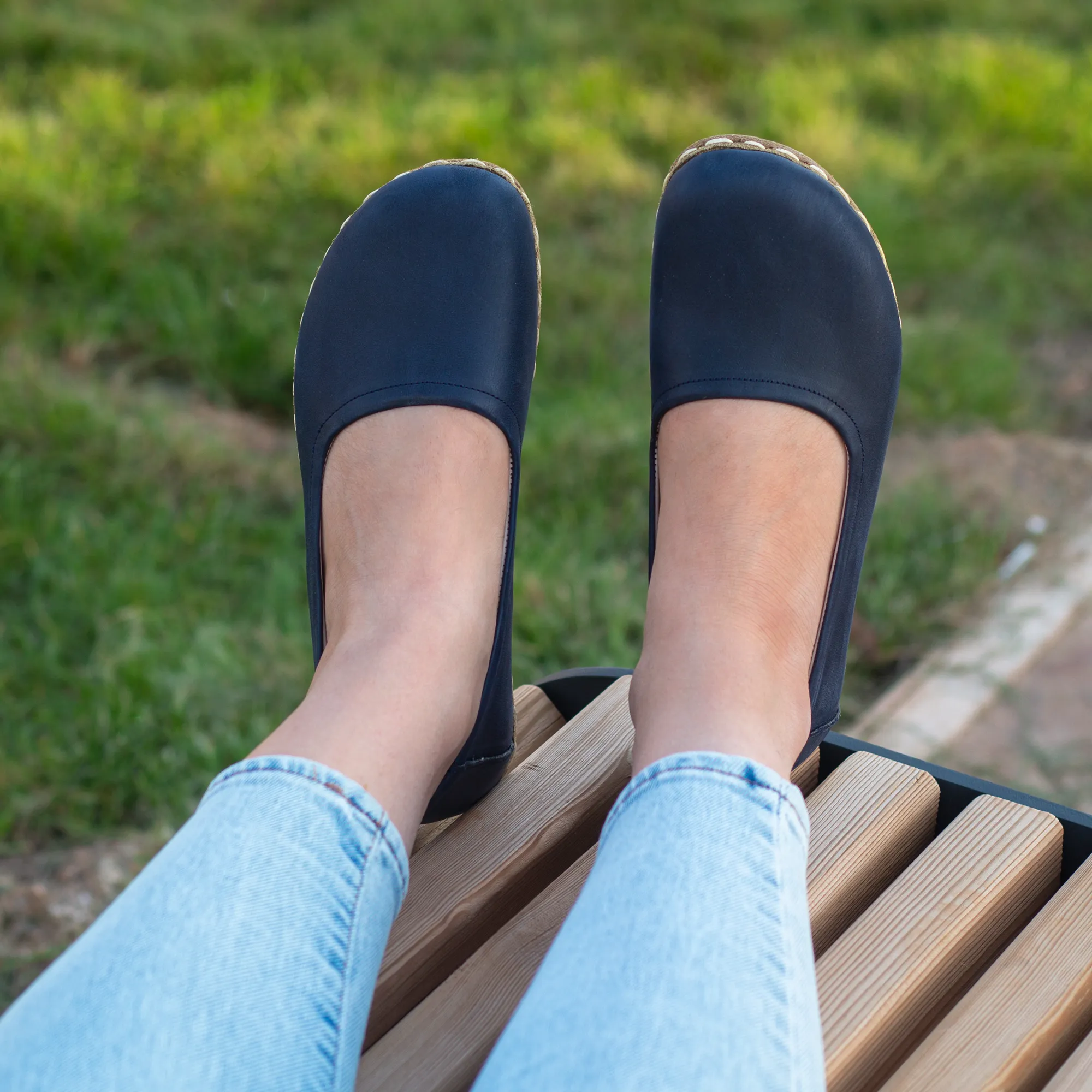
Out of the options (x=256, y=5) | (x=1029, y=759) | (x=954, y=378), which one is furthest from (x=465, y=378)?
(x=256, y=5)

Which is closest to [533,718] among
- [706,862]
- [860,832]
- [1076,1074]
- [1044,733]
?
[860,832]

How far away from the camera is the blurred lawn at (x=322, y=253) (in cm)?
165

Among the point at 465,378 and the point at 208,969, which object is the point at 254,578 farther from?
the point at 208,969

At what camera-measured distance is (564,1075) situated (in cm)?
62

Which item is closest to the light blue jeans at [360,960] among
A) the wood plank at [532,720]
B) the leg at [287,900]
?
the leg at [287,900]

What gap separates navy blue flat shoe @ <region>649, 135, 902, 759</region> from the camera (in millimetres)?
1228

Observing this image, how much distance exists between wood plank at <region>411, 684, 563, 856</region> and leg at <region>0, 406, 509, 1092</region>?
0.49 feet

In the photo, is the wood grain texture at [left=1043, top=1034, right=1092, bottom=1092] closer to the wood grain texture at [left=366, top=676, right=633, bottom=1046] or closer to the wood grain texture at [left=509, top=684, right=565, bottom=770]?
the wood grain texture at [left=366, top=676, right=633, bottom=1046]

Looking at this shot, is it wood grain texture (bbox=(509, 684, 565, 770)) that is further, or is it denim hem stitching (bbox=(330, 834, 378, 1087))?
wood grain texture (bbox=(509, 684, 565, 770))

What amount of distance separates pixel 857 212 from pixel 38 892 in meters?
1.27

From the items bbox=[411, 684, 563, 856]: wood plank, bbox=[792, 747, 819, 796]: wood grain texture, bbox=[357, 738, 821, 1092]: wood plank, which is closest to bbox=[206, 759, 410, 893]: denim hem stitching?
bbox=[357, 738, 821, 1092]: wood plank

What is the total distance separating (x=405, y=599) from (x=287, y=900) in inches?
14.3

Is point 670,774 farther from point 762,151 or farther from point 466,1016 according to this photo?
point 762,151

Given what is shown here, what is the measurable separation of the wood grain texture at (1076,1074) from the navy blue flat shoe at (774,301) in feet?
1.82
